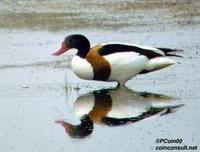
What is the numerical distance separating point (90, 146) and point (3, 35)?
8.86m

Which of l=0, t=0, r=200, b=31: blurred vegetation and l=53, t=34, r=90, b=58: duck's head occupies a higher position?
l=53, t=34, r=90, b=58: duck's head

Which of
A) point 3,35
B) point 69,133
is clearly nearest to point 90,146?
point 69,133

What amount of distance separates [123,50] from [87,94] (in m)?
0.91

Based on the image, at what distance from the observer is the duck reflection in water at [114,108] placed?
10195 mm

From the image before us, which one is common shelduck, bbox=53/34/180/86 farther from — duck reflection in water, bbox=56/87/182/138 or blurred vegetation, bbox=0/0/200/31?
blurred vegetation, bbox=0/0/200/31

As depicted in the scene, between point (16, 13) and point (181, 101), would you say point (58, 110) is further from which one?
point (16, 13)

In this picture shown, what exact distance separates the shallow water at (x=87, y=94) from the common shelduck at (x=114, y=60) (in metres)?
0.25

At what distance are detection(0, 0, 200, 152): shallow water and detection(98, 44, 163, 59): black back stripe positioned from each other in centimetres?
46

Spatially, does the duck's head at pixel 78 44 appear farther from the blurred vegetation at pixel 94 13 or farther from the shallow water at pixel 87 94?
the blurred vegetation at pixel 94 13

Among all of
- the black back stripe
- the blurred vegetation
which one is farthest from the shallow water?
the black back stripe

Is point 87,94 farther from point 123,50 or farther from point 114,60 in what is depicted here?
point 123,50

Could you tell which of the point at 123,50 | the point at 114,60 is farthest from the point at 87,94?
the point at 123,50

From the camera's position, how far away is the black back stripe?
12055mm

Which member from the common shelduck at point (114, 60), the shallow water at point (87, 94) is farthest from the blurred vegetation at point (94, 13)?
the common shelduck at point (114, 60)
